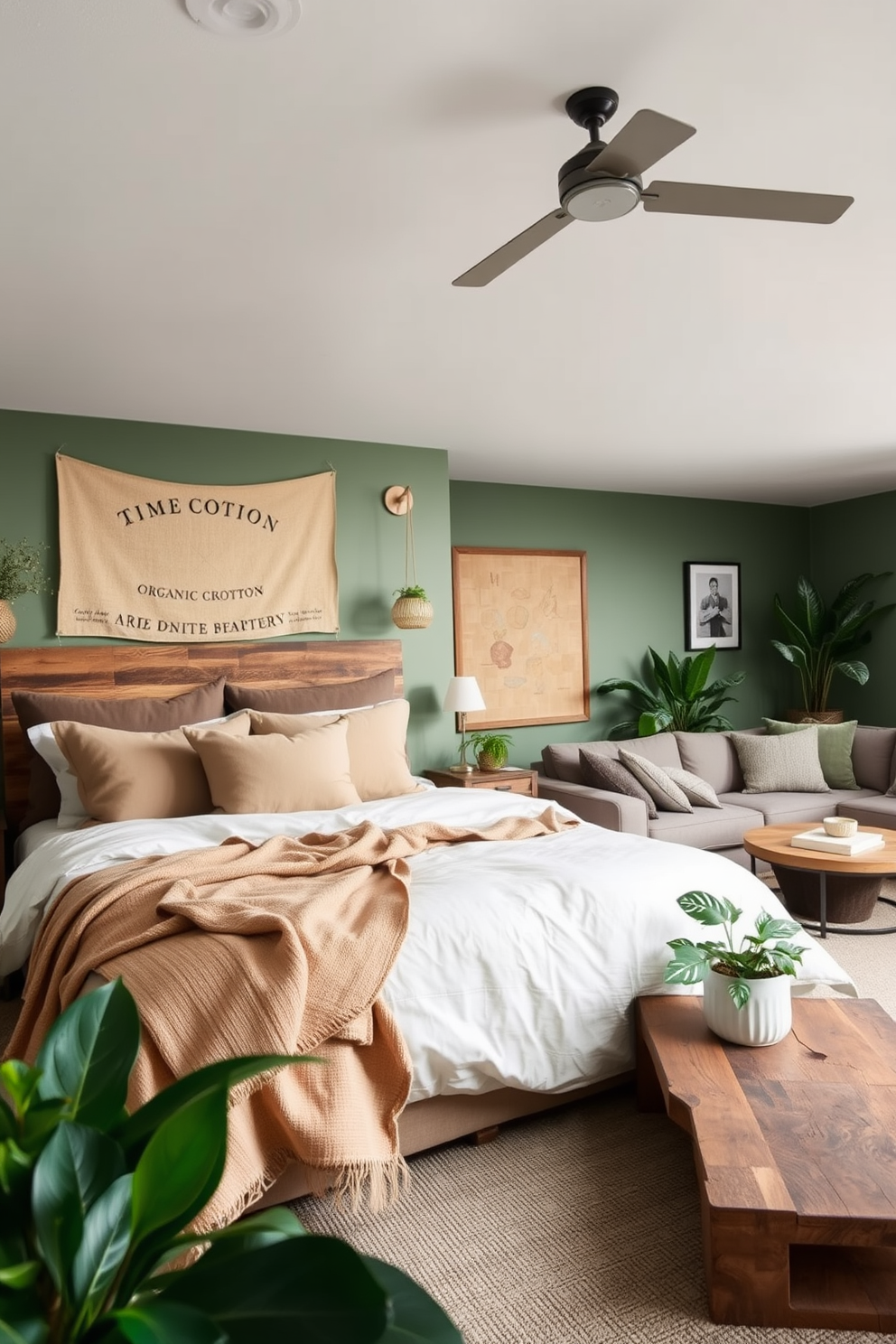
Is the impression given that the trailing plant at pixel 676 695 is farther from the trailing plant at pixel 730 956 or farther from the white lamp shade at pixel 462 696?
the trailing plant at pixel 730 956

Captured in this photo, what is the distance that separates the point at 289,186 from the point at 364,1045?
212 cm

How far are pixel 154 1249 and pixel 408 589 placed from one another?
4468 millimetres

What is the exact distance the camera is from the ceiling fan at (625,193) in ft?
6.13

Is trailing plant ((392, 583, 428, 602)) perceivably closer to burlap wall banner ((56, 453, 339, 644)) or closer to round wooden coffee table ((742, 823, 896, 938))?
burlap wall banner ((56, 453, 339, 644))

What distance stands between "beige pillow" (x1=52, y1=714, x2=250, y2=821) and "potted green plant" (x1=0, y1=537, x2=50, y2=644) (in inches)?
22.9

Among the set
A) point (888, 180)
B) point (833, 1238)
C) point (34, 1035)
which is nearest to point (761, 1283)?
point (833, 1238)

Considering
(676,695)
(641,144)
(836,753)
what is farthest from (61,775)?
(836,753)

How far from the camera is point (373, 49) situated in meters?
1.83

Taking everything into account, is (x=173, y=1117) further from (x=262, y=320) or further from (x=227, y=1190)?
(x=262, y=320)

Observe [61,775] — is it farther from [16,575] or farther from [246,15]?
[246,15]

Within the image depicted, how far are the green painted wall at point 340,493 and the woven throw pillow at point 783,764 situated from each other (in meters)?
1.89

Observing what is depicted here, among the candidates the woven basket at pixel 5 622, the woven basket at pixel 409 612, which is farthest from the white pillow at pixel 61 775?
the woven basket at pixel 409 612

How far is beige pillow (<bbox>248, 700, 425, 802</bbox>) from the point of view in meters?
3.98

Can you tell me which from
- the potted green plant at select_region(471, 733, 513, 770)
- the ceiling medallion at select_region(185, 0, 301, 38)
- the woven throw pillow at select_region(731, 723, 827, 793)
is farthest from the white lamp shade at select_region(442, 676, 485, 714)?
the ceiling medallion at select_region(185, 0, 301, 38)
